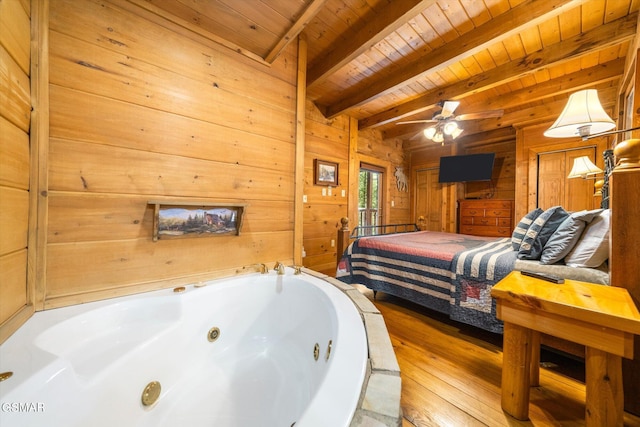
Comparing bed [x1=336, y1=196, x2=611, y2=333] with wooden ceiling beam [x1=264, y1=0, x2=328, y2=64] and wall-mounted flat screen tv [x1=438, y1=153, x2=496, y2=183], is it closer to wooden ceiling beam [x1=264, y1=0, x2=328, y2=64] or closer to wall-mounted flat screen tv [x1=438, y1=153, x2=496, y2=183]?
wooden ceiling beam [x1=264, y1=0, x2=328, y2=64]

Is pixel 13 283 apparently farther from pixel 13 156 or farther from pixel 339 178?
pixel 339 178

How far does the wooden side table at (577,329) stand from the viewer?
0.84 metres

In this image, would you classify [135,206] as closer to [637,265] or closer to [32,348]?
[32,348]

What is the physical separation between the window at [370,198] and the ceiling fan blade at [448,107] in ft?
6.21

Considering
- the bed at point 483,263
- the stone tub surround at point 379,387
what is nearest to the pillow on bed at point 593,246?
the bed at point 483,263

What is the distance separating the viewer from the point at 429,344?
5.52 ft

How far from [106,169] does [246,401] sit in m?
1.41

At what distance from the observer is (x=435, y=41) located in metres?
2.21

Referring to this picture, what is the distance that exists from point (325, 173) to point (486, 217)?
303cm

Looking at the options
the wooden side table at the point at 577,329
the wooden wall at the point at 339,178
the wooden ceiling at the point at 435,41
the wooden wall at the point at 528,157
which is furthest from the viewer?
the wooden wall at the point at 528,157

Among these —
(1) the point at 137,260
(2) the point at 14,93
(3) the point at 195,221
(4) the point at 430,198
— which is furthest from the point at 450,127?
(2) the point at 14,93

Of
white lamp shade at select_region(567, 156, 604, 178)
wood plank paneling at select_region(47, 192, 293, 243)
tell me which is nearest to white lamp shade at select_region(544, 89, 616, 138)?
white lamp shade at select_region(567, 156, 604, 178)

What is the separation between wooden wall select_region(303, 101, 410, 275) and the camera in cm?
340

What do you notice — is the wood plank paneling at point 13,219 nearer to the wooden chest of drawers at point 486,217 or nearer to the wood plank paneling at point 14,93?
the wood plank paneling at point 14,93
